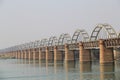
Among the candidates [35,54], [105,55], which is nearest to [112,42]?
[105,55]

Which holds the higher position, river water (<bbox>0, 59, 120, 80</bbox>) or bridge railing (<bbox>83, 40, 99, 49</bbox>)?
bridge railing (<bbox>83, 40, 99, 49</bbox>)

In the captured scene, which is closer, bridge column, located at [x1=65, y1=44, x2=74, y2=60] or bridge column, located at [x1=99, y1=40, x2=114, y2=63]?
bridge column, located at [x1=99, y1=40, x2=114, y2=63]

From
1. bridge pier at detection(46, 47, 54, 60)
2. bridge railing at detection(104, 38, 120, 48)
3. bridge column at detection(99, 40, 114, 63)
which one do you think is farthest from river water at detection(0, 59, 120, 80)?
bridge pier at detection(46, 47, 54, 60)

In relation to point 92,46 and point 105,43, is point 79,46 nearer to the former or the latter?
point 92,46

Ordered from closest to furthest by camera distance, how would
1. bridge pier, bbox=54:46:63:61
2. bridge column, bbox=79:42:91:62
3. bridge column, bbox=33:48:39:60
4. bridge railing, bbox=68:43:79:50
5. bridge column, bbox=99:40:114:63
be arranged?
bridge column, bbox=99:40:114:63 → bridge column, bbox=79:42:91:62 → bridge railing, bbox=68:43:79:50 → bridge pier, bbox=54:46:63:61 → bridge column, bbox=33:48:39:60

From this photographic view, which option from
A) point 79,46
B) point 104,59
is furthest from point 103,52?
point 79,46

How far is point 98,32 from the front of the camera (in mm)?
120125

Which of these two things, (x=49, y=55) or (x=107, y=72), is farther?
(x=49, y=55)

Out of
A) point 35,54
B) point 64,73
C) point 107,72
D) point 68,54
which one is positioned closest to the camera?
point 107,72

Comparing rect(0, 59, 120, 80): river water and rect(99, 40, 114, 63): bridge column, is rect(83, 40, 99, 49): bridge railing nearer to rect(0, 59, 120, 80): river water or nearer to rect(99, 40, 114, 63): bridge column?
rect(99, 40, 114, 63): bridge column

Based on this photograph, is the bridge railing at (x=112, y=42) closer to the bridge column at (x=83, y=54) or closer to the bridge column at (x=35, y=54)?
the bridge column at (x=83, y=54)

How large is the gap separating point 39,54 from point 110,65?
273 ft

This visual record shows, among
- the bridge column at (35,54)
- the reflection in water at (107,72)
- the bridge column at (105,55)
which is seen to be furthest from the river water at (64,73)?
the bridge column at (35,54)

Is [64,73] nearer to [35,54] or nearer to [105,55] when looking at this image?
[105,55]
